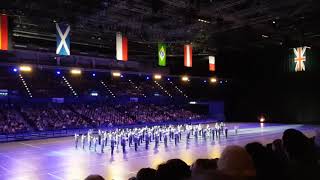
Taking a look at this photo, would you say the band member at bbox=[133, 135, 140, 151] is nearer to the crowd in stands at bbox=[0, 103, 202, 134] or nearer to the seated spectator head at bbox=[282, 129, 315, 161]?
the crowd in stands at bbox=[0, 103, 202, 134]

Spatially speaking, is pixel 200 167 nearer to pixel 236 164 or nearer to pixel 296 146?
pixel 236 164

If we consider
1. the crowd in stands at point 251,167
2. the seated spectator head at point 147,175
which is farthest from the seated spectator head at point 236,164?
the seated spectator head at point 147,175

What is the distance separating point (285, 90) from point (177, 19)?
2212 cm

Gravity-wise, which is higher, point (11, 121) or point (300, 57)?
point (300, 57)

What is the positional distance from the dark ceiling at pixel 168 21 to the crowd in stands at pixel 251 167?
13.1 meters

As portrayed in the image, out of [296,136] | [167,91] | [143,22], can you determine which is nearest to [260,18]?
[143,22]

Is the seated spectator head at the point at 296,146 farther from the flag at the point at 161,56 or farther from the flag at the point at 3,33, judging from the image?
the flag at the point at 161,56

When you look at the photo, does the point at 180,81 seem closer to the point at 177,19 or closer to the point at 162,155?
the point at 177,19

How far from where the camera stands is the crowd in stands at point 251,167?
310 centimetres

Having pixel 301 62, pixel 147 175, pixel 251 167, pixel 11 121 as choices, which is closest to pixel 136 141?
pixel 11 121

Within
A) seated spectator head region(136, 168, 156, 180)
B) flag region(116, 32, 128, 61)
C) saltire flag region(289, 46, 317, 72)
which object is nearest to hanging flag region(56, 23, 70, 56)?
flag region(116, 32, 128, 61)

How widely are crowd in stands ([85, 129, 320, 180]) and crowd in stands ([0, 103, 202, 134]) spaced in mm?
24615

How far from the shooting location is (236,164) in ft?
10.4

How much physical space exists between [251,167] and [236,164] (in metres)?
0.21
